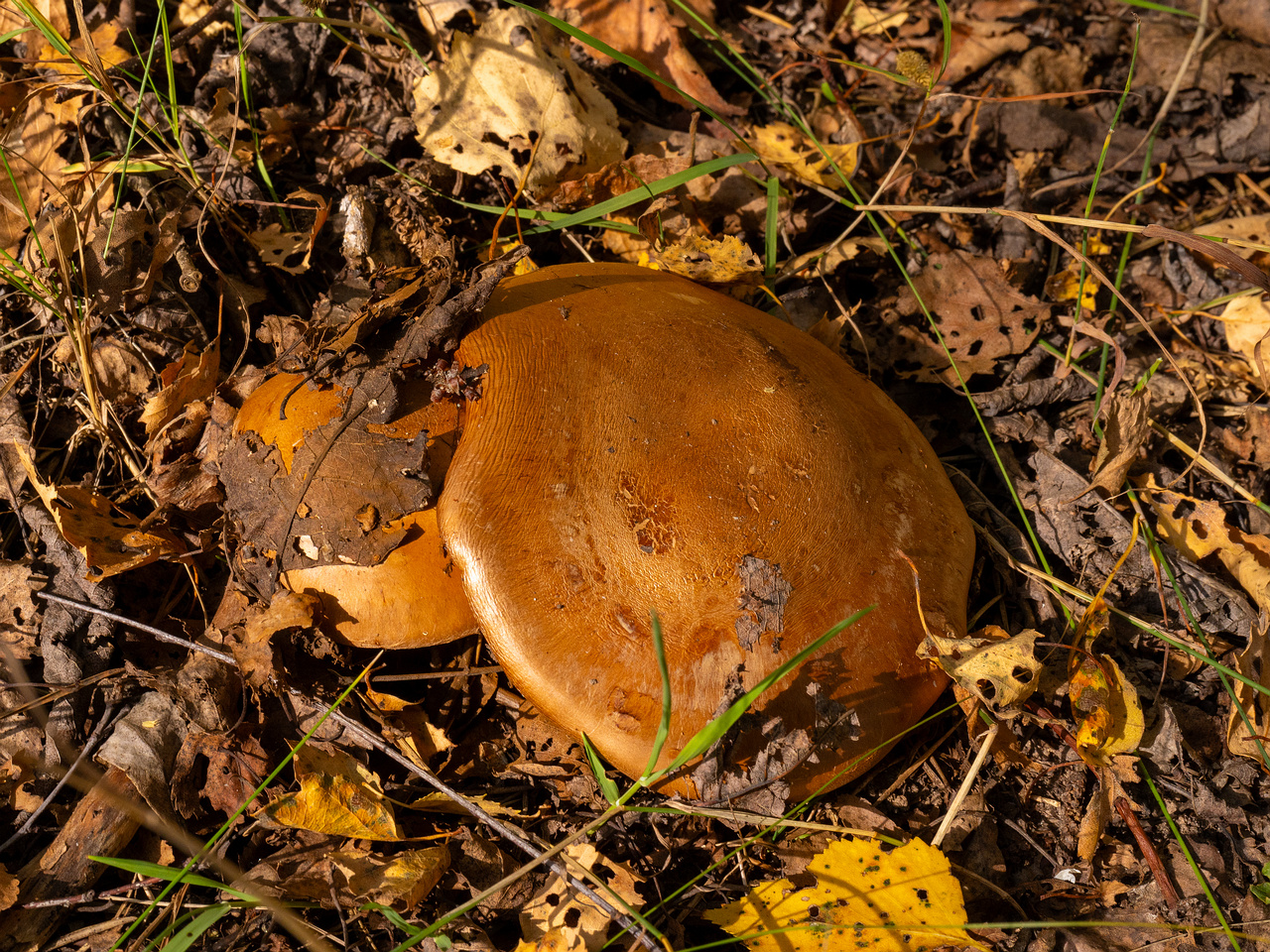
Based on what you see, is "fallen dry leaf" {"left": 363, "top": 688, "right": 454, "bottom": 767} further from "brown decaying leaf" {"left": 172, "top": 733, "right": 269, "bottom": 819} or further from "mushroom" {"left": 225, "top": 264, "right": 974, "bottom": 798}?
"mushroom" {"left": 225, "top": 264, "right": 974, "bottom": 798}

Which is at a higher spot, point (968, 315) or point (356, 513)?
point (356, 513)

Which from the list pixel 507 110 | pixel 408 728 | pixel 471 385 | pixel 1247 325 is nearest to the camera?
pixel 471 385

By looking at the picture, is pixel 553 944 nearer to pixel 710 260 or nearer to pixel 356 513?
pixel 356 513

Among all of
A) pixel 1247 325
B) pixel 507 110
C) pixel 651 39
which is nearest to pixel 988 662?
pixel 1247 325

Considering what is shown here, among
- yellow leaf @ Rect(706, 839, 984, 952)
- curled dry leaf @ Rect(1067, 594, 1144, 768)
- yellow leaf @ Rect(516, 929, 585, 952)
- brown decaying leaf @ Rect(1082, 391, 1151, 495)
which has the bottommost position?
yellow leaf @ Rect(706, 839, 984, 952)

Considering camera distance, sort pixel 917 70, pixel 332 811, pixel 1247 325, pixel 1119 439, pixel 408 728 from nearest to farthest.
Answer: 1. pixel 332 811
2. pixel 408 728
3. pixel 917 70
4. pixel 1119 439
5. pixel 1247 325

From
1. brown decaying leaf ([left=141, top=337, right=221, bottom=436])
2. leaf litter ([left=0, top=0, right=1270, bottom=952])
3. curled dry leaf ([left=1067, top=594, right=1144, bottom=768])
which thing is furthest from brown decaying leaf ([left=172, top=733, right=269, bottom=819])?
curled dry leaf ([left=1067, top=594, right=1144, bottom=768])
